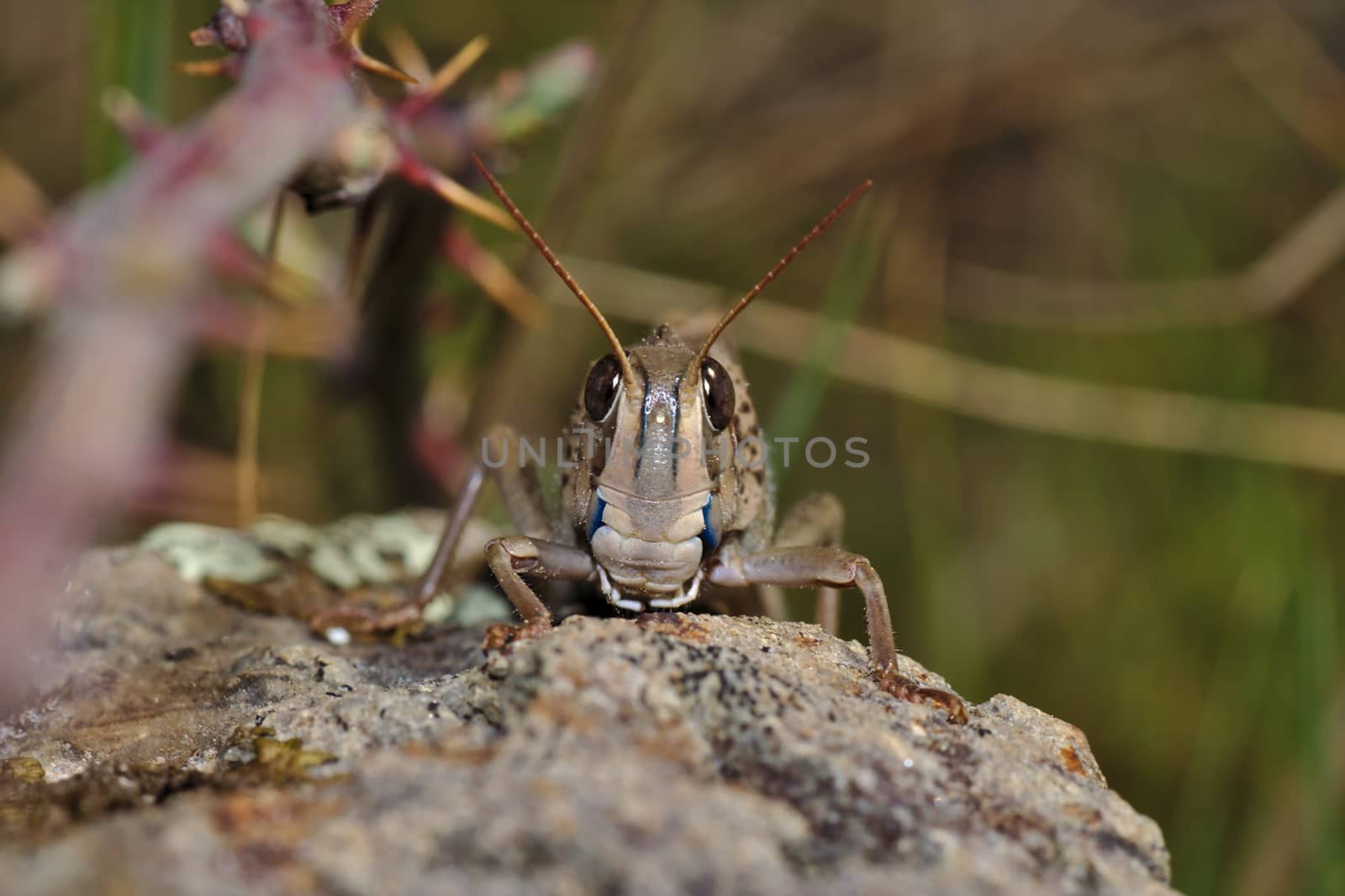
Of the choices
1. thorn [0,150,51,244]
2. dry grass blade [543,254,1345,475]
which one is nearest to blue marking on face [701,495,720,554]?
dry grass blade [543,254,1345,475]

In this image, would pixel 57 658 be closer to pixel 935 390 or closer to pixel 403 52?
pixel 403 52

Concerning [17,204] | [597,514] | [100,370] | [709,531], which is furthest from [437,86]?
[17,204]

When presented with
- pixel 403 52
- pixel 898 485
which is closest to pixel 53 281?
pixel 403 52

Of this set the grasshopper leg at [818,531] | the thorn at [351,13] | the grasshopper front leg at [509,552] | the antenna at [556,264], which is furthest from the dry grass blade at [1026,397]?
the thorn at [351,13]

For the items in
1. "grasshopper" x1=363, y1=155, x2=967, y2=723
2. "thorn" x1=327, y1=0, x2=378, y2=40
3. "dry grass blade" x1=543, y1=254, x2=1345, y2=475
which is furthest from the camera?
"dry grass blade" x1=543, y1=254, x2=1345, y2=475

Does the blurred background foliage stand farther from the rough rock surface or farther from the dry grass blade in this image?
the rough rock surface

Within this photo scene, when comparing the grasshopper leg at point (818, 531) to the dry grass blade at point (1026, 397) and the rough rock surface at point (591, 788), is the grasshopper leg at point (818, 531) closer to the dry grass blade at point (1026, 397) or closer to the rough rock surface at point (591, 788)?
the rough rock surface at point (591, 788)
